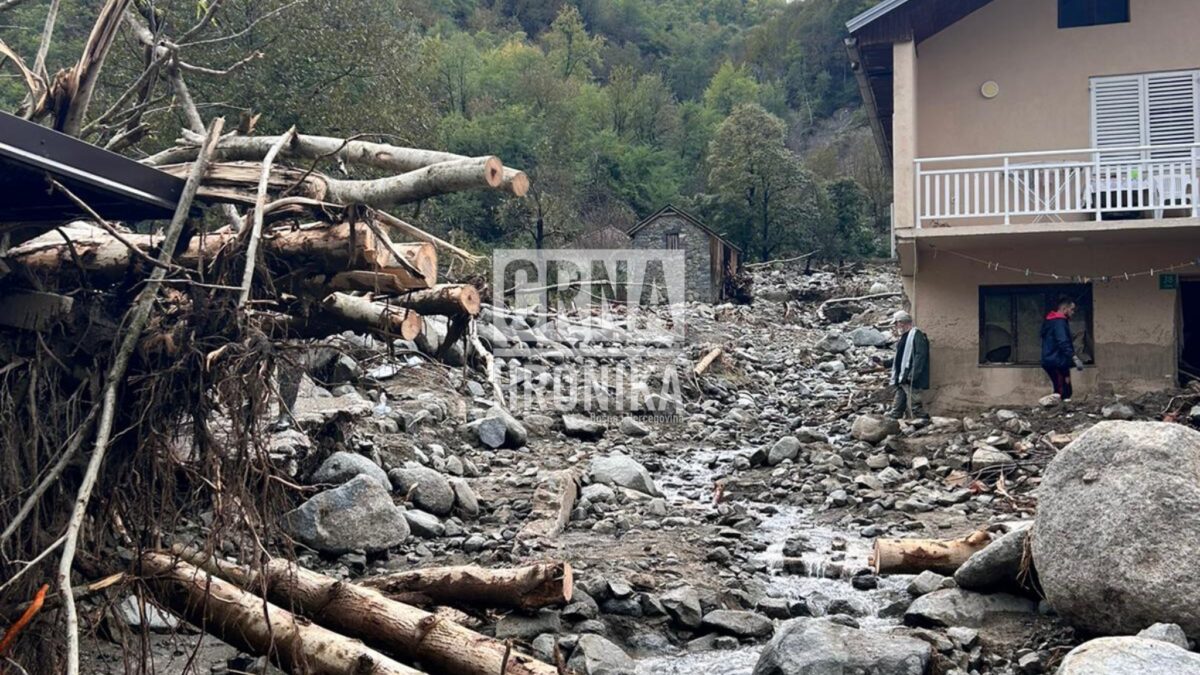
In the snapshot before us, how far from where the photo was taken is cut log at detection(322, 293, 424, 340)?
6.54m

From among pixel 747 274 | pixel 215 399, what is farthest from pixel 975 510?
pixel 747 274

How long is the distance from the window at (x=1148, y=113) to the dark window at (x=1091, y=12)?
881 mm

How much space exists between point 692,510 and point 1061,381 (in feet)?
20.4

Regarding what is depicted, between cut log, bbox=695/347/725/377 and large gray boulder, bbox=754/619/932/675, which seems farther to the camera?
cut log, bbox=695/347/725/377

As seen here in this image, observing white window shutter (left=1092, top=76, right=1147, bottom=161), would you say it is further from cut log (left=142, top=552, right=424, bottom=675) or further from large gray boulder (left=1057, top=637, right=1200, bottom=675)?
cut log (left=142, top=552, right=424, bottom=675)

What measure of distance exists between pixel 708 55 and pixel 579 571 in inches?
2930

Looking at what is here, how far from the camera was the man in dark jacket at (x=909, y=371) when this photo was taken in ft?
48.5

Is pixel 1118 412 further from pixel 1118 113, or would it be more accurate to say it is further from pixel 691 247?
pixel 691 247

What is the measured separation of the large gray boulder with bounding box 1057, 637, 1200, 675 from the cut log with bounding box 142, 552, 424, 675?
3338 mm

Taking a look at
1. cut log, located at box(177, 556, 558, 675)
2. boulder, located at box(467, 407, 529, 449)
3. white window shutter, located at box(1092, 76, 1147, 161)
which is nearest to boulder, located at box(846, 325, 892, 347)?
white window shutter, located at box(1092, 76, 1147, 161)

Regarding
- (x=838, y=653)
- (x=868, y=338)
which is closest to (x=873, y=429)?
(x=838, y=653)

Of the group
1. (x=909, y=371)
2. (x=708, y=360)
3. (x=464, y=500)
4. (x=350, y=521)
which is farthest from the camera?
(x=708, y=360)

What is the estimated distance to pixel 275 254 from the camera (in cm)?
575

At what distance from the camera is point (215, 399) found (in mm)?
5891
